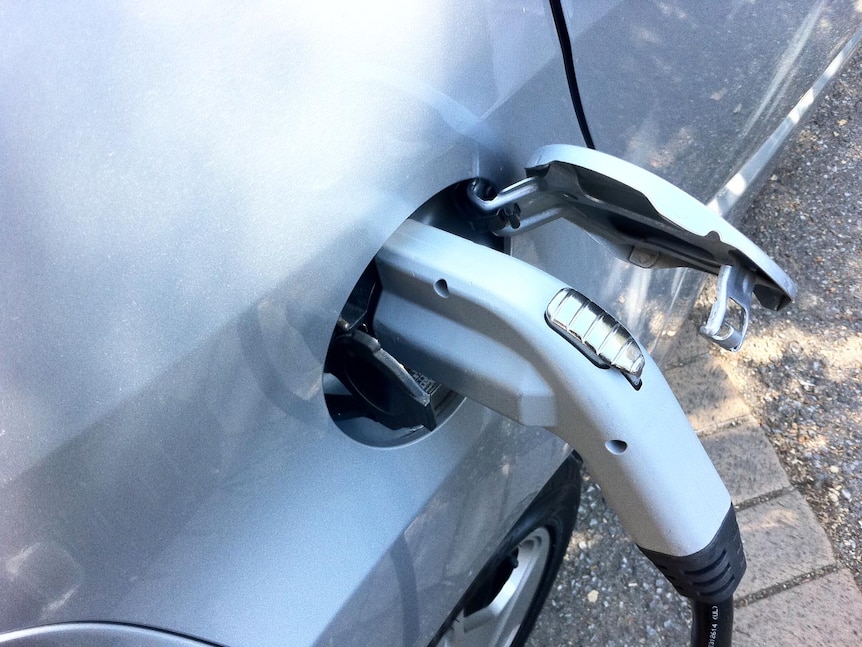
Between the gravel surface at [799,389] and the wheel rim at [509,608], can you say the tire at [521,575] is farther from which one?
the gravel surface at [799,389]

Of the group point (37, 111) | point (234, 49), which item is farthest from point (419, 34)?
point (37, 111)

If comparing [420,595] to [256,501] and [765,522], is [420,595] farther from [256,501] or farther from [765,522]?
[765,522]

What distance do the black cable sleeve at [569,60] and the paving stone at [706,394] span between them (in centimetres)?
133

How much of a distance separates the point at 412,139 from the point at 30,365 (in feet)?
1.37

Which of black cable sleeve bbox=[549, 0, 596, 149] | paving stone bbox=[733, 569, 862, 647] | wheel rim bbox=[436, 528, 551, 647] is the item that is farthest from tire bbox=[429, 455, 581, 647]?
black cable sleeve bbox=[549, 0, 596, 149]

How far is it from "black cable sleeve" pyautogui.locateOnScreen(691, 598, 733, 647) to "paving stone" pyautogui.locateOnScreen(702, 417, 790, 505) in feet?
2.66

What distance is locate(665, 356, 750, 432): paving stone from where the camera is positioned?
7.39 ft

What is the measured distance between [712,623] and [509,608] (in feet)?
1.46

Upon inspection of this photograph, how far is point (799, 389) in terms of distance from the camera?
90.5 inches

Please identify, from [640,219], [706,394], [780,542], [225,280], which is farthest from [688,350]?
[225,280]

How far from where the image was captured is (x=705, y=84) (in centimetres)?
140

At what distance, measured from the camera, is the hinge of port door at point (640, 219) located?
2.96 ft

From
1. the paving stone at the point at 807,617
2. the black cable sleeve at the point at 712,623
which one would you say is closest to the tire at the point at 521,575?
the black cable sleeve at the point at 712,623

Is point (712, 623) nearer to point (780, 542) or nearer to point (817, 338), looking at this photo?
point (780, 542)
